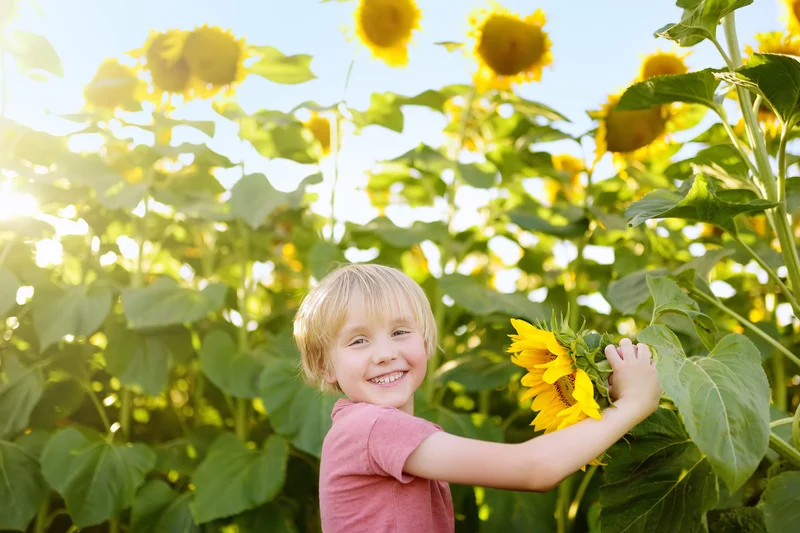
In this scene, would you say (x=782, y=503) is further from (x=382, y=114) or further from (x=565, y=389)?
(x=382, y=114)

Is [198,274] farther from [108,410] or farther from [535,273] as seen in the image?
[535,273]

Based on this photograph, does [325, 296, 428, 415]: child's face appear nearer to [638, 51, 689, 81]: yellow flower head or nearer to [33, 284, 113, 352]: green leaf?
[33, 284, 113, 352]: green leaf

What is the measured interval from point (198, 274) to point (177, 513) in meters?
0.86

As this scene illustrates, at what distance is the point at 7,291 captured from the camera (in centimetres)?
173

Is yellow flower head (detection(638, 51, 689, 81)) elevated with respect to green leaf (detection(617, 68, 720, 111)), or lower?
elevated

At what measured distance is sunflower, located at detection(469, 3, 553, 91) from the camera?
212cm

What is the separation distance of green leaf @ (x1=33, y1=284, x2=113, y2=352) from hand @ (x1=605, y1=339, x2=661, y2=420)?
4.05 feet

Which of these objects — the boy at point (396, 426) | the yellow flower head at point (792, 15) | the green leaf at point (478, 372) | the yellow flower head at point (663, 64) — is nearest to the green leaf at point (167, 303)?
the green leaf at point (478, 372)

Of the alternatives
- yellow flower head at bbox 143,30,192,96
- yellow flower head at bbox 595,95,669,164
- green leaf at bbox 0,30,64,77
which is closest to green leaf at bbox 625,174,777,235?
yellow flower head at bbox 595,95,669,164

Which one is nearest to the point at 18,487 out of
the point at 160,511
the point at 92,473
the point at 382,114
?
the point at 92,473

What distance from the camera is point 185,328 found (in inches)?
74.2

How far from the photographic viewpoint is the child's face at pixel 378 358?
1036 mm

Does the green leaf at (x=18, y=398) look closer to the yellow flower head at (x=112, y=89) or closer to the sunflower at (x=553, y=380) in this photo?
the yellow flower head at (x=112, y=89)

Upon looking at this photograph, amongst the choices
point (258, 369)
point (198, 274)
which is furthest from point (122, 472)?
point (198, 274)
